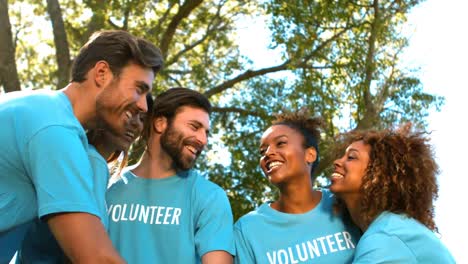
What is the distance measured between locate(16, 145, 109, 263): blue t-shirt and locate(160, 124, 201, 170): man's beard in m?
1.04

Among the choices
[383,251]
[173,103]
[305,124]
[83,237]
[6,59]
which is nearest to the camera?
[83,237]

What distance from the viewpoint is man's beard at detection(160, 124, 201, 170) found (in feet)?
13.5

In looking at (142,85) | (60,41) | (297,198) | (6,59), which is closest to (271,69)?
(60,41)

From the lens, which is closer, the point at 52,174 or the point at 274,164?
the point at 52,174

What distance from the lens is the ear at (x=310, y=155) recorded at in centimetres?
468

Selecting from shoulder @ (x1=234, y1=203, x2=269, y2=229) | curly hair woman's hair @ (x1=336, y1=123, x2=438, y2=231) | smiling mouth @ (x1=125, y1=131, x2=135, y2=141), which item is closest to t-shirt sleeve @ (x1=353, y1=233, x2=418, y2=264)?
curly hair woman's hair @ (x1=336, y1=123, x2=438, y2=231)

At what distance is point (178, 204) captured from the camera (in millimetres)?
3916

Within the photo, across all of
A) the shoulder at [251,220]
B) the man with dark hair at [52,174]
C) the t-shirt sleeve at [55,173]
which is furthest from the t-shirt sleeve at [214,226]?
the t-shirt sleeve at [55,173]

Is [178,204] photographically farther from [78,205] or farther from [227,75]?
[227,75]

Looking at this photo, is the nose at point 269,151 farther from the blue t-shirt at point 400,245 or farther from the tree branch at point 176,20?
the tree branch at point 176,20

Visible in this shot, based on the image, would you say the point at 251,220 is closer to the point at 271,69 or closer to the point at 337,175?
the point at 337,175

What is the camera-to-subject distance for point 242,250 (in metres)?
4.18

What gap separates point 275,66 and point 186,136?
36.2 ft

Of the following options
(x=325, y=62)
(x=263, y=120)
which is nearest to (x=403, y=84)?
(x=325, y=62)
